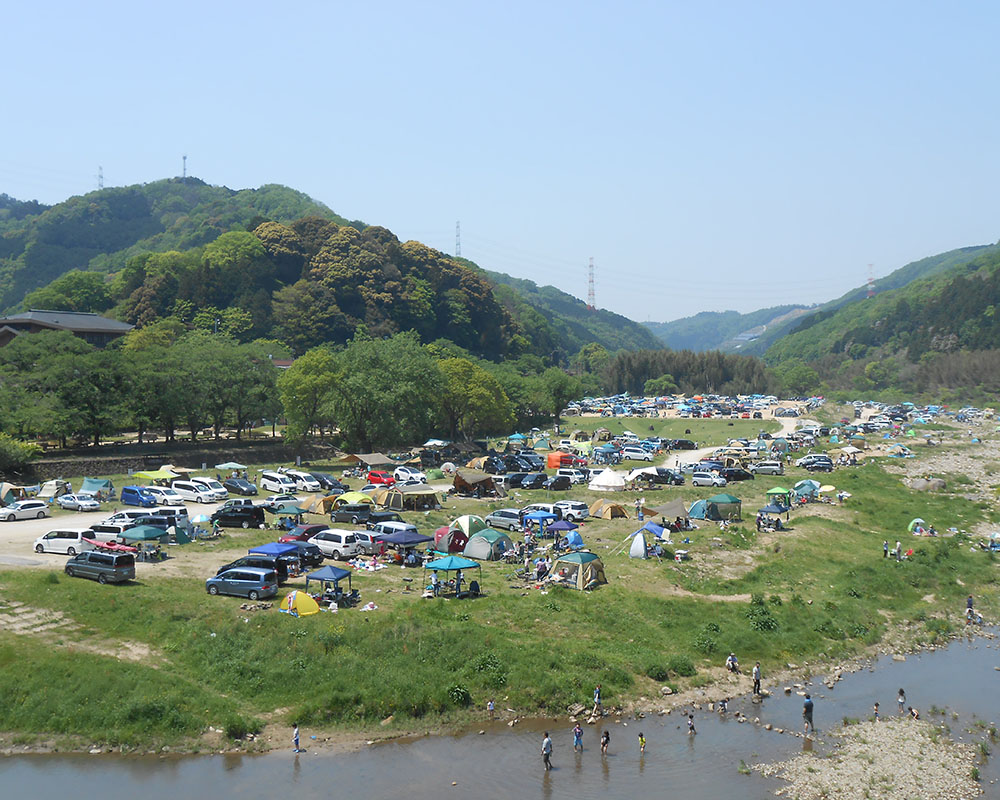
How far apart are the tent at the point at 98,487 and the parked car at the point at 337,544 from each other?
16.7m

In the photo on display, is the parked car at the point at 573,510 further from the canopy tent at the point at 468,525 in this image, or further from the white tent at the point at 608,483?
the canopy tent at the point at 468,525

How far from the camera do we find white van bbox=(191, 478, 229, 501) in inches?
1753

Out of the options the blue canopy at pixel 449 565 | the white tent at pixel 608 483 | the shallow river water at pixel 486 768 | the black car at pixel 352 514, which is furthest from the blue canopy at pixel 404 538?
the white tent at pixel 608 483

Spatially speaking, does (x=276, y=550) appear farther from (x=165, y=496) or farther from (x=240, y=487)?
(x=240, y=487)

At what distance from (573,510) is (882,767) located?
2464 cm

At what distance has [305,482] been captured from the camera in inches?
1953

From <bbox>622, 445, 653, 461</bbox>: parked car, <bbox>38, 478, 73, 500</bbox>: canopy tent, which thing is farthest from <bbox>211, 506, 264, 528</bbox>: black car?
<bbox>622, 445, 653, 461</bbox>: parked car

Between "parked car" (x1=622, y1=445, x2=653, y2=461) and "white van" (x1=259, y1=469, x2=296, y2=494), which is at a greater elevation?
"white van" (x1=259, y1=469, x2=296, y2=494)

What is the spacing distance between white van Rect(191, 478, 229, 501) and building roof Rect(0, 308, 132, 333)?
4283 cm

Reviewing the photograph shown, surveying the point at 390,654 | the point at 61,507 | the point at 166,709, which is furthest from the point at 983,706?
the point at 61,507

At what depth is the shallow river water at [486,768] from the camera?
18.5 m

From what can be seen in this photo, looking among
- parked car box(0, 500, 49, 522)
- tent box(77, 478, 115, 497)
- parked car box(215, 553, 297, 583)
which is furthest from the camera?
tent box(77, 478, 115, 497)

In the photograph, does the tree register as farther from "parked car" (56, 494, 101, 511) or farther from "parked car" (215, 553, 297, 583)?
"parked car" (215, 553, 297, 583)

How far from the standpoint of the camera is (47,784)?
18.8 m
